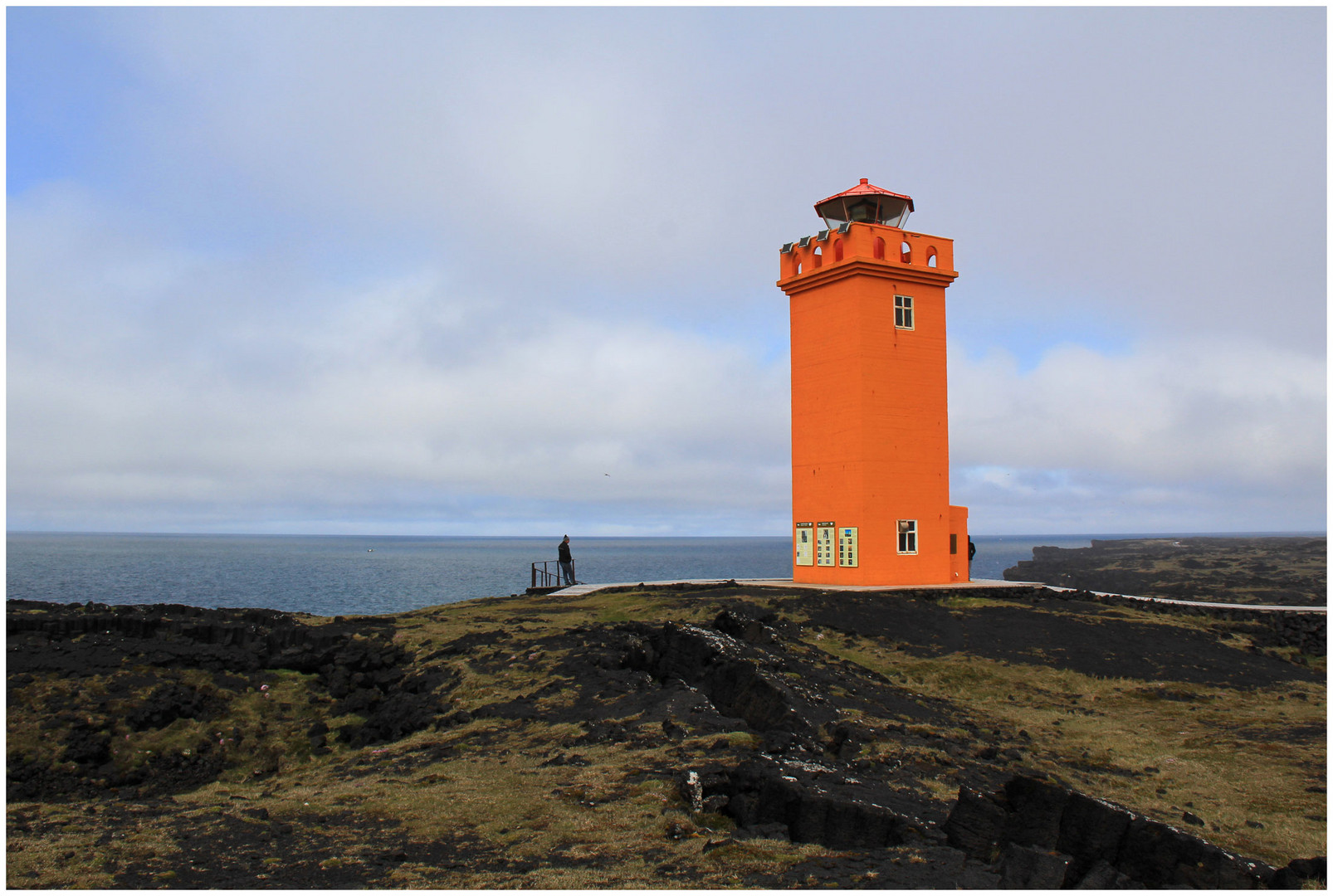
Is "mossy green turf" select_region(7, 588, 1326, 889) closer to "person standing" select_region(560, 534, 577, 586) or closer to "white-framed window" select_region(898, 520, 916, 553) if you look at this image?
"white-framed window" select_region(898, 520, 916, 553)

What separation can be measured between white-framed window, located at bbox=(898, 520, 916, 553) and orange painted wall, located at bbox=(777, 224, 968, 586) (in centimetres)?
20

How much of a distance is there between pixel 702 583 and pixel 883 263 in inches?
511

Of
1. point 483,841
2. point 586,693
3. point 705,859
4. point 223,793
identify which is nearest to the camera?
point 705,859

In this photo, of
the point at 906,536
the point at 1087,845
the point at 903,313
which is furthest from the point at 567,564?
the point at 1087,845

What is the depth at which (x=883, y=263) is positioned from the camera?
29109 mm

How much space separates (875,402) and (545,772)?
20486 mm

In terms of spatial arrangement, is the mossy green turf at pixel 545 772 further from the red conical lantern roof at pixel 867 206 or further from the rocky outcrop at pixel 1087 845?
the red conical lantern roof at pixel 867 206

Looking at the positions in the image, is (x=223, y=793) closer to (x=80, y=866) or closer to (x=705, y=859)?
(x=80, y=866)

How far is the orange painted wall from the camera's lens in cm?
2878

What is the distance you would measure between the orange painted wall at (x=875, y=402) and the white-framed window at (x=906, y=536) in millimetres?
198

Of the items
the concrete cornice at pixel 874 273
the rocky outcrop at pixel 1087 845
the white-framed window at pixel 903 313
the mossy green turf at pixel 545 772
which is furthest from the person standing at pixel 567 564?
the rocky outcrop at pixel 1087 845

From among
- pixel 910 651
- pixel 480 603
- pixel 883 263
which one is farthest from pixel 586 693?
pixel 883 263

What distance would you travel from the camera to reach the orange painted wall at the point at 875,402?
28.8 metres

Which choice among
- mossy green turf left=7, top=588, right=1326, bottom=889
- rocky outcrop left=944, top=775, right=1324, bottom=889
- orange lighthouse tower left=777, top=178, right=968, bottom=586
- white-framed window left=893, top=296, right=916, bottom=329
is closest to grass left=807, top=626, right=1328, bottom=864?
mossy green turf left=7, top=588, right=1326, bottom=889
